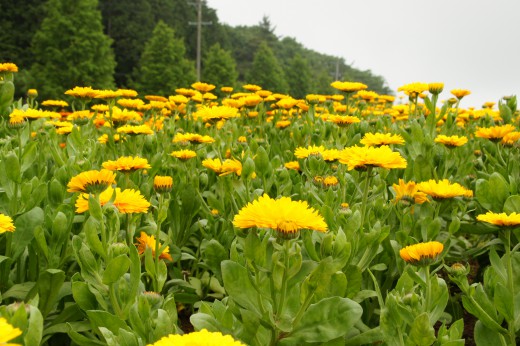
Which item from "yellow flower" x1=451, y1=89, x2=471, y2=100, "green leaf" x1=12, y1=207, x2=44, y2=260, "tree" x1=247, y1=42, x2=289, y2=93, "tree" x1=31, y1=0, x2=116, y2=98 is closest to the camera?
"green leaf" x1=12, y1=207, x2=44, y2=260

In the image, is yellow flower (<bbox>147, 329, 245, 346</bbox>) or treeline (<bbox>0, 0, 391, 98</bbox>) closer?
yellow flower (<bbox>147, 329, 245, 346</bbox>)

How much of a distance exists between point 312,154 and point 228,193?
0.42m

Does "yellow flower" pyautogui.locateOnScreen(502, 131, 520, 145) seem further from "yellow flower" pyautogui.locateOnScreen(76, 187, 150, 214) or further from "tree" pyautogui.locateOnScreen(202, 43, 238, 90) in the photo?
"tree" pyautogui.locateOnScreen(202, 43, 238, 90)

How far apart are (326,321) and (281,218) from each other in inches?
11.7

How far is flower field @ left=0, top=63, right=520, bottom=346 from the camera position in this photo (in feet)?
4.51

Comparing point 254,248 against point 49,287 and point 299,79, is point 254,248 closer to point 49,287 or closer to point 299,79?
point 49,287

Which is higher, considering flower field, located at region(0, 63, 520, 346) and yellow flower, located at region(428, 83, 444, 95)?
yellow flower, located at region(428, 83, 444, 95)

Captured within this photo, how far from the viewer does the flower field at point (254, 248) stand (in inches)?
54.2

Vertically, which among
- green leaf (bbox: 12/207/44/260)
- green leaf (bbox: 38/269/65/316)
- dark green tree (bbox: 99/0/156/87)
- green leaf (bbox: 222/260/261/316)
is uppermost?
dark green tree (bbox: 99/0/156/87)

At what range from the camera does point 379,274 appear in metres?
2.35

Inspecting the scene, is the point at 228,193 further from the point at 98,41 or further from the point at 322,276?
the point at 98,41

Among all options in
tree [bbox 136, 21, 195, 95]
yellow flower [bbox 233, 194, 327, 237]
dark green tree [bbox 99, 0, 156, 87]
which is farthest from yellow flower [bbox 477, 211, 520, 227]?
dark green tree [bbox 99, 0, 156, 87]

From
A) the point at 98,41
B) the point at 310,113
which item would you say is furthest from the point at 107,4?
the point at 310,113

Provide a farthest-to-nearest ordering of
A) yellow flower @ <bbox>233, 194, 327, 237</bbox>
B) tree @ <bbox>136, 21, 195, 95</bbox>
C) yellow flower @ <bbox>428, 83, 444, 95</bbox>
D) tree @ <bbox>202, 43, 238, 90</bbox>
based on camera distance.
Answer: tree @ <bbox>202, 43, 238, 90</bbox>
tree @ <bbox>136, 21, 195, 95</bbox>
yellow flower @ <bbox>428, 83, 444, 95</bbox>
yellow flower @ <bbox>233, 194, 327, 237</bbox>
